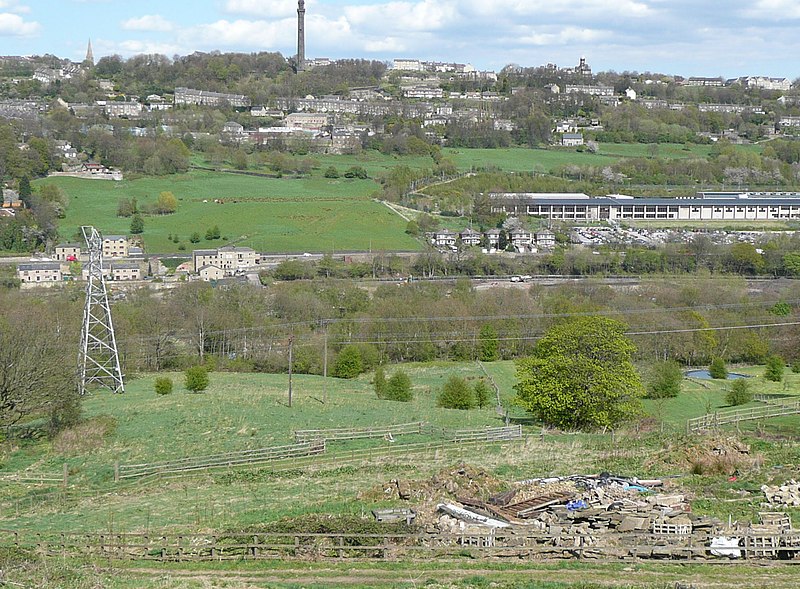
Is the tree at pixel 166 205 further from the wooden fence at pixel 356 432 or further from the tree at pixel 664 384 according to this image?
the wooden fence at pixel 356 432

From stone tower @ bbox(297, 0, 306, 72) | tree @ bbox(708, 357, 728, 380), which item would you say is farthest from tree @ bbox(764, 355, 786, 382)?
stone tower @ bbox(297, 0, 306, 72)

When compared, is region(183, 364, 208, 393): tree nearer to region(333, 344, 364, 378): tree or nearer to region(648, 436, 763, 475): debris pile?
region(333, 344, 364, 378): tree

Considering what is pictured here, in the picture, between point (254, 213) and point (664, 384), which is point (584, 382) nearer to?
point (664, 384)

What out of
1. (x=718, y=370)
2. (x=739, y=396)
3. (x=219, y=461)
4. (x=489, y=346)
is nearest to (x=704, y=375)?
(x=718, y=370)

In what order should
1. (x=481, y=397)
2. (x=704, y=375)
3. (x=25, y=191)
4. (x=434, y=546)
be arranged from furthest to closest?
(x=25, y=191)
(x=704, y=375)
(x=481, y=397)
(x=434, y=546)

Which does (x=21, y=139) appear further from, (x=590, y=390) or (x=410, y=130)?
(x=590, y=390)

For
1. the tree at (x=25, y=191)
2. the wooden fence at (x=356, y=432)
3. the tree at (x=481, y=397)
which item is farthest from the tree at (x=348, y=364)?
the tree at (x=25, y=191)

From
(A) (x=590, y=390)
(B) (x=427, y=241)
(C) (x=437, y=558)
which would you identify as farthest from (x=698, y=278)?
(C) (x=437, y=558)
